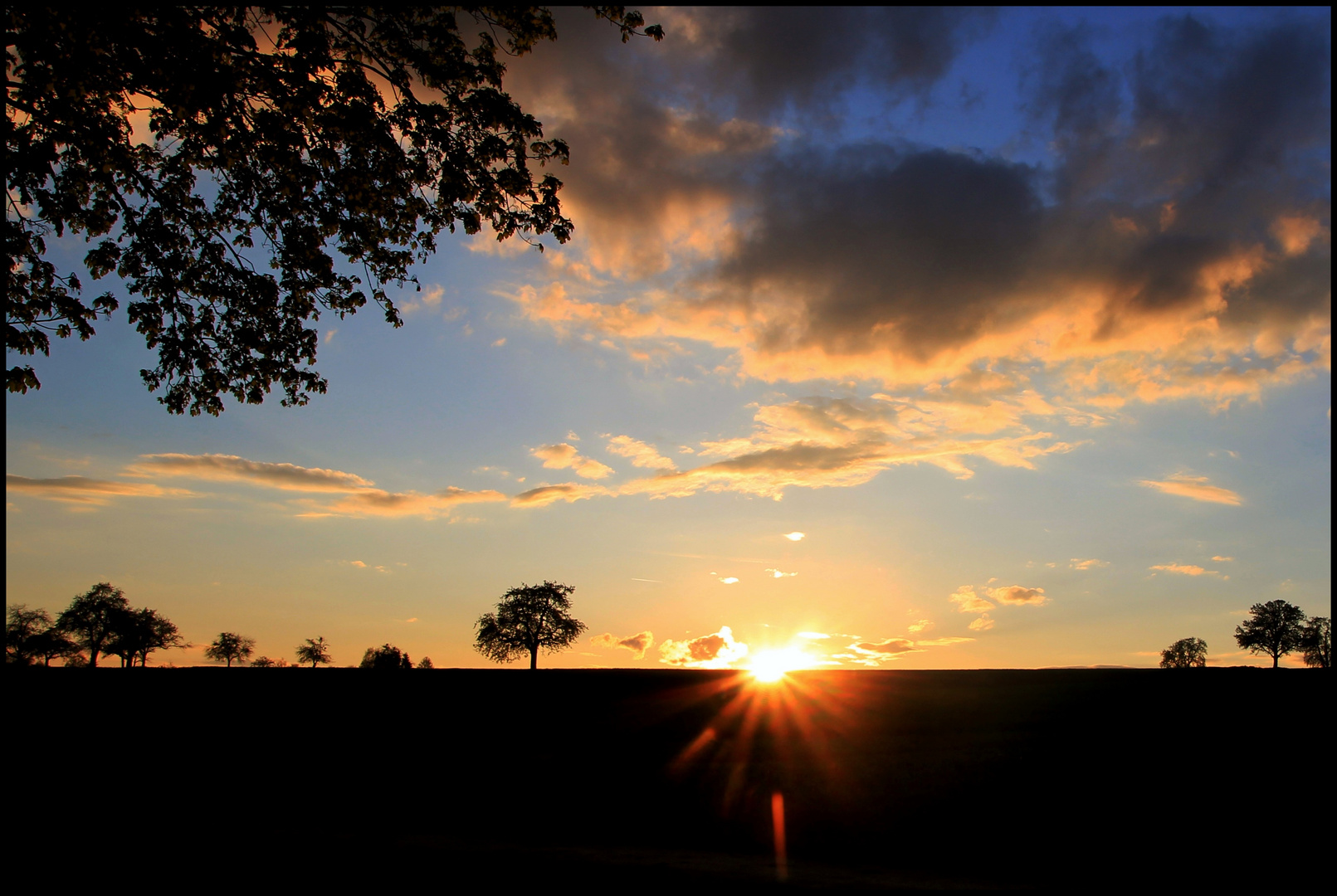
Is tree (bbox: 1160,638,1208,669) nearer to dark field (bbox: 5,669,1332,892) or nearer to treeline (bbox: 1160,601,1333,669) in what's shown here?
treeline (bbox: 1160,601,1333,669)

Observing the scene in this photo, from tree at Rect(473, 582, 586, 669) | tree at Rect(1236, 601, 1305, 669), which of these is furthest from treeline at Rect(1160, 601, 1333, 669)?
tree at Rect(473, 582, 586, 669)

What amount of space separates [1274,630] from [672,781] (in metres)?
108

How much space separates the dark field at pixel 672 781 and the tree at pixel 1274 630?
92.6 m

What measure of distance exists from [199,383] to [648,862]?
11.2 meters

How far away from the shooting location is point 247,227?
13.5m

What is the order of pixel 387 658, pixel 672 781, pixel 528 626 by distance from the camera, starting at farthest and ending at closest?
1. pixel 387 658
2. pixel 528 626
3. pixel 672 781

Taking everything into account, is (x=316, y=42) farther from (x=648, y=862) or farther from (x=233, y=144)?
(x=648, y=862)

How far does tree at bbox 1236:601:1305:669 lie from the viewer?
9062 centimetres

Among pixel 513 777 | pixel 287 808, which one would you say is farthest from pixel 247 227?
pixel 513 777

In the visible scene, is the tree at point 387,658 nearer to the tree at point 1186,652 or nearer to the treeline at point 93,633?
the treeline at point 93,633

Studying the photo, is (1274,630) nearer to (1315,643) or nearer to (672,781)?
(1315,643)

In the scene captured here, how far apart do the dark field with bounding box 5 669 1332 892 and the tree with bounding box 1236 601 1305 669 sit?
92603 millimetres

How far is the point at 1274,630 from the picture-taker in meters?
91.2

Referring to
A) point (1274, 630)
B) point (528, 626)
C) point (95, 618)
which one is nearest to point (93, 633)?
point (95, 618)
